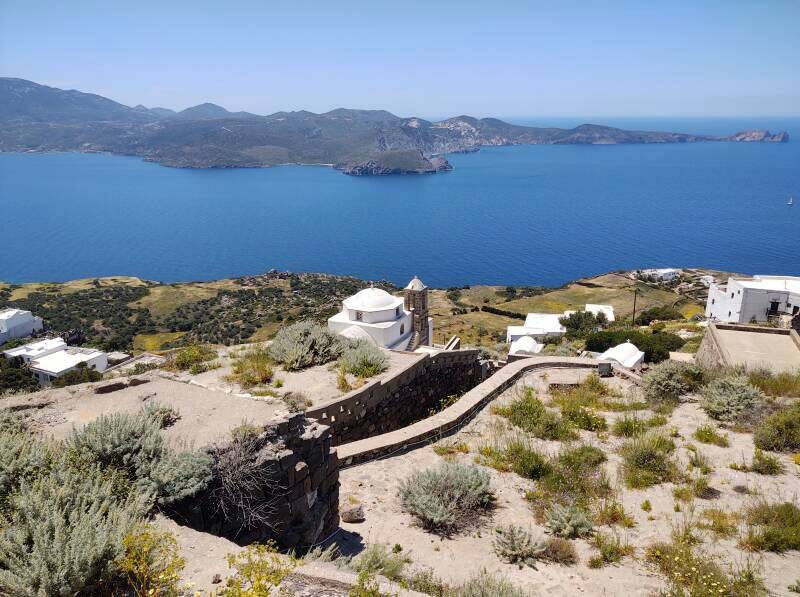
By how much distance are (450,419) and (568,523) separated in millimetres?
3535

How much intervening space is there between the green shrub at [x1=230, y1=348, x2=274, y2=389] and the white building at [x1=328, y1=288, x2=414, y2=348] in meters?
8.73

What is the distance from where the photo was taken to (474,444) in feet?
31.4

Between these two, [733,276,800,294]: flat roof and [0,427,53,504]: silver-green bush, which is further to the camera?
[733,276,800,294]: flat roof

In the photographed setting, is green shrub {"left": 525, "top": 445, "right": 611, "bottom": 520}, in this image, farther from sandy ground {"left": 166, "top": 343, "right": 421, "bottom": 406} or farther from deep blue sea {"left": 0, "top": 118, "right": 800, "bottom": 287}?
deep blue sea {"left": 0, "top": 118, "right": 800, "bottom": 287}

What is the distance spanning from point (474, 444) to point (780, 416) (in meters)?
5.40

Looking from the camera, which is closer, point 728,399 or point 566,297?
point 728,399

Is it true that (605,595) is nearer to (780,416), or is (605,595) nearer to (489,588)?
(489,588)

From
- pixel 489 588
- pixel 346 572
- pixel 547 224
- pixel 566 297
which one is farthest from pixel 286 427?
pixel 547 224

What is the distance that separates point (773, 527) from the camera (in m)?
6.59

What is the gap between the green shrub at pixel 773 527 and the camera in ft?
20.9

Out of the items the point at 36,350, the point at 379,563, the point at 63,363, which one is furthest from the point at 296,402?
the point at 36,350

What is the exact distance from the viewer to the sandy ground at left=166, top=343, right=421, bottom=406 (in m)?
9.66

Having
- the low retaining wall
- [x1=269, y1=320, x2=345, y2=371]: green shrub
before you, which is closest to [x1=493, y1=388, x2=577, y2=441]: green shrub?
the low retaining wall

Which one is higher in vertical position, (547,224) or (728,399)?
(728,399)
